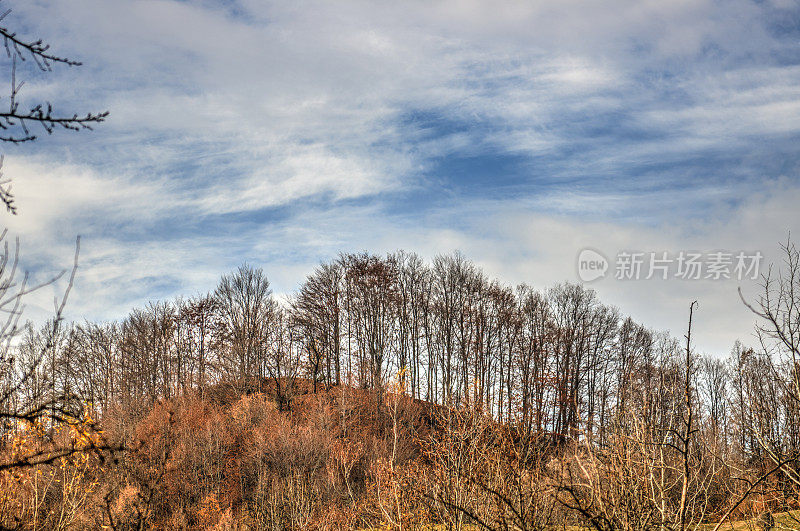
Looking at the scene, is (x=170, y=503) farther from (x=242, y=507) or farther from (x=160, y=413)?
(x=160, y=413)

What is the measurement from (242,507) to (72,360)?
79.8ft

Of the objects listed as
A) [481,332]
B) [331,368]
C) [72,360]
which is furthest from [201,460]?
[481,332]

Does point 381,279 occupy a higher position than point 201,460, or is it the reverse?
point 381,279

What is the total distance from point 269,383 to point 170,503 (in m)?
16.5

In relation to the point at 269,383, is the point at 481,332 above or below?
above

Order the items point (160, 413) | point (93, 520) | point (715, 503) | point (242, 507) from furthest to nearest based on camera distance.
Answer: point (160, 413) < point (242, 507) < point (715, 503) < point (93, 520)

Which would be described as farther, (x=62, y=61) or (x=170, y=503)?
(x=170, y=503)

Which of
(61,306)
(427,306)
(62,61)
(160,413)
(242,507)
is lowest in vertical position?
(242,507)

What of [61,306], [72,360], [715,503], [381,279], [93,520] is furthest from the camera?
[381,279]

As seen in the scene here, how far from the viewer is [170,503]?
104ft

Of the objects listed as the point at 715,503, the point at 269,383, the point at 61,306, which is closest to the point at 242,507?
the point at 269,383

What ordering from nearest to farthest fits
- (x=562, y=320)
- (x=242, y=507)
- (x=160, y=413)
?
1. (x=242, y=507)
2. (x=160, y=413)
3. (x=562, y=320)

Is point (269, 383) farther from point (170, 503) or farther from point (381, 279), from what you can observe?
point (170, 503)

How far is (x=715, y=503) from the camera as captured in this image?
82.4 ft
